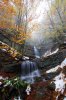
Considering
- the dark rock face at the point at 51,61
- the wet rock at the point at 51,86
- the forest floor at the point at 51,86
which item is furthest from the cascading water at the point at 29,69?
the wet rock at the point at 51,86

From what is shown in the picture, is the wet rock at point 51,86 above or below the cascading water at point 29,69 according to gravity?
above

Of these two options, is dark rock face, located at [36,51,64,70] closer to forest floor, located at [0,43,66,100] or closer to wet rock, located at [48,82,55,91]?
forest floor, located at [0,43,66,100]

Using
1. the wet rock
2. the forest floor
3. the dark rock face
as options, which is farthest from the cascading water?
the wet rock

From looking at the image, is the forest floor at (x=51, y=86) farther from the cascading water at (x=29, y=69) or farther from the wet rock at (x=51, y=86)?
the cascading water at (x=29, y=69)

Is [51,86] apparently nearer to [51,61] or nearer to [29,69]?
[51,61]

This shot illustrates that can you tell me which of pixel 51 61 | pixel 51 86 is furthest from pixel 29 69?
pixel 51 86

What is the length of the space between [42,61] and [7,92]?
4987mm

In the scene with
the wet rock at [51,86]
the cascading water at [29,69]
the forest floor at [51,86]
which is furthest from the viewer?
the cascading water at [29,69]

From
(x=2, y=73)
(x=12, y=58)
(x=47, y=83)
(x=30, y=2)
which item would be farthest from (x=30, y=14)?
(x=47, y=83)

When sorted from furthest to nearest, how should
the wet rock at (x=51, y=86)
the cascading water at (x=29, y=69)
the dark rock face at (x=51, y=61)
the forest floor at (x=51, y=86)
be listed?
the cascading water at (x=29, y=69) → the dark rock face at (x=51, y=61) → the wet rock at (x=51, y=86) → the forest floor at (x=51, y=86)

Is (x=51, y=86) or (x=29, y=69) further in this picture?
(x=29, y=69)

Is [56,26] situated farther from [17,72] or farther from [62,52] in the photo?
[17,72]

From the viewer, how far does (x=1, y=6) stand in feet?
53.1

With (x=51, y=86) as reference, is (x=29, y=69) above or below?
below
